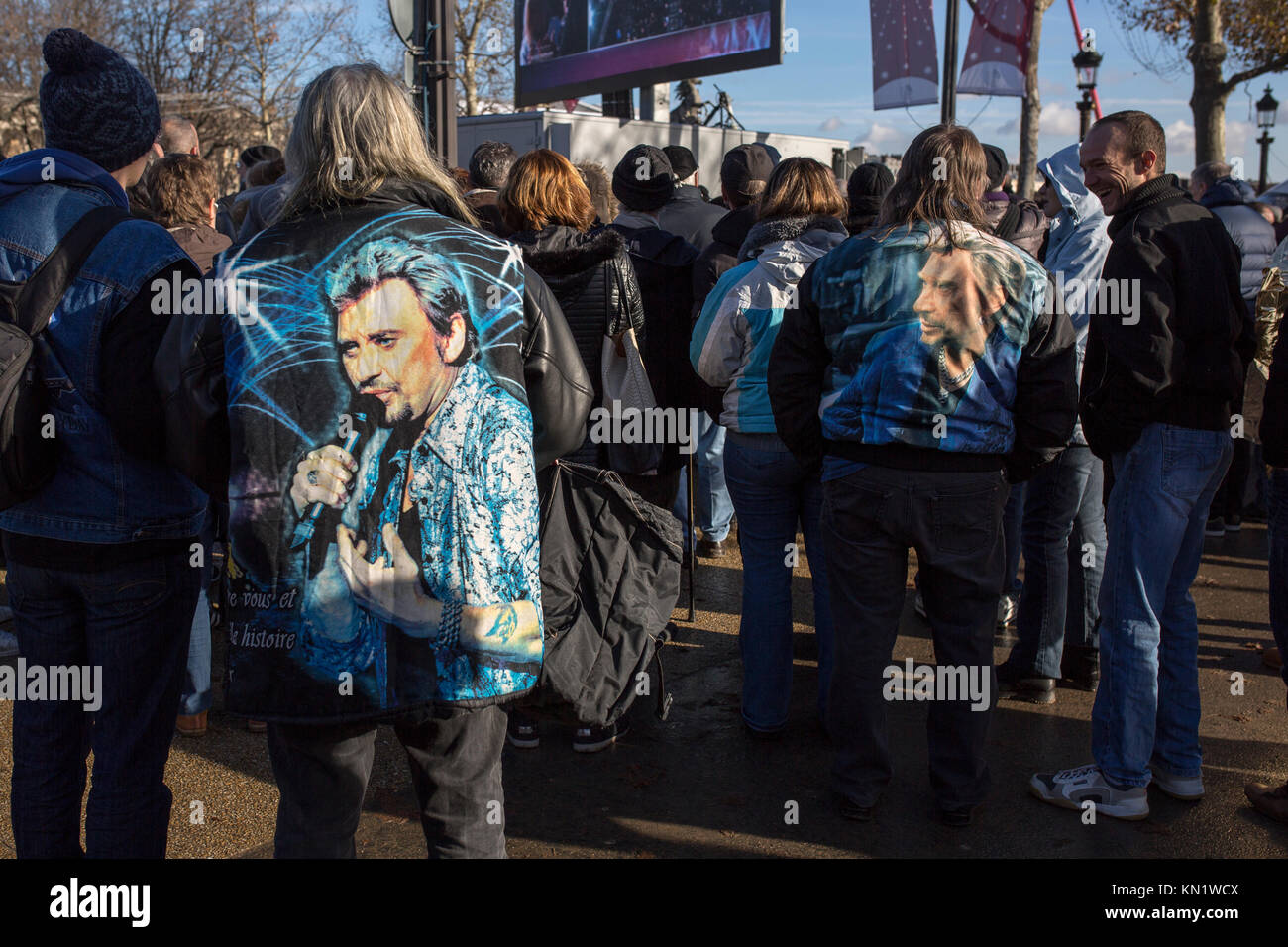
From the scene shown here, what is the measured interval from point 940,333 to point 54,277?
7.73 feet

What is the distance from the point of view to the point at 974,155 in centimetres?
334

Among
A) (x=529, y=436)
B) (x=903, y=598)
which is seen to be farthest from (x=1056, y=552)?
(x=529, y=436)

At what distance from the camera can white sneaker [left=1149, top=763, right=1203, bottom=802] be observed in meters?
3.78

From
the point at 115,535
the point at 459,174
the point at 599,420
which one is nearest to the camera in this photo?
the point at 115,535

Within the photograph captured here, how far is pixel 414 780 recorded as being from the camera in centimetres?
233

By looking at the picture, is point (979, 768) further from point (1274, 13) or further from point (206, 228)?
point (1274, 13)

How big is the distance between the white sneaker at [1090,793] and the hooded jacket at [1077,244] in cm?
144

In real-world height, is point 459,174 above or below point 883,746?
above

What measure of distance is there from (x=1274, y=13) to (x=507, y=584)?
23877 millimetres

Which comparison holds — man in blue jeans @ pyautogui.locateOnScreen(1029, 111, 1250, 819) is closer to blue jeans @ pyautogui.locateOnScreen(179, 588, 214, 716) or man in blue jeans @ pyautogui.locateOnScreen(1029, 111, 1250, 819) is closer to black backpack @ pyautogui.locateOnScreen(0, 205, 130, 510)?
black backpack @ pyautogui.locateOnScreen(0, 205, 130, 510)

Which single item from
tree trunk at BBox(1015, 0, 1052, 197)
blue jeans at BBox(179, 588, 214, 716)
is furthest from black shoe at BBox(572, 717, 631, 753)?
tree trunk at BBox(1015, 0, 1052, 197)

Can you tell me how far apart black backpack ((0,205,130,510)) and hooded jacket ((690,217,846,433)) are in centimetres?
221

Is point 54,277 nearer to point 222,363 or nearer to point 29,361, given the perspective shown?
point 29,361
